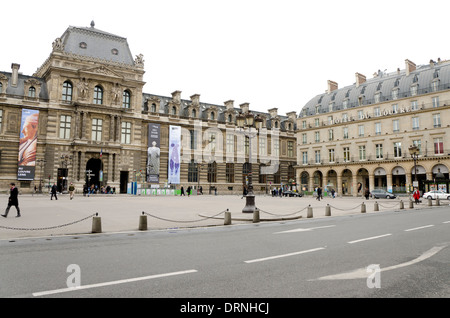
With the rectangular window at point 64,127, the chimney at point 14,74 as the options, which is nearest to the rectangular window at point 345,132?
the rectangular window at point 64,127

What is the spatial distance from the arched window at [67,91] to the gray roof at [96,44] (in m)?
4.92

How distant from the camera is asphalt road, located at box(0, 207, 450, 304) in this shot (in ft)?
15.6

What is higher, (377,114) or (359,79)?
(359,79)

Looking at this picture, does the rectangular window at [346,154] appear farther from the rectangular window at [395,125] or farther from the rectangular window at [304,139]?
the rectangular window at [304,139]

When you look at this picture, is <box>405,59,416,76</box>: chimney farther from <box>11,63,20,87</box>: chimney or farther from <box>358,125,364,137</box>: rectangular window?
<box>11,63,20,87</box>: chimney

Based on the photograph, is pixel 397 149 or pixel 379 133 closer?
pixel 397 149

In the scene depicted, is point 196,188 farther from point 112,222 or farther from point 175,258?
point 175,258

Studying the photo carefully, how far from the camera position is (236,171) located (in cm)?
6256

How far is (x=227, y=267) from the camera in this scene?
20.3 feet

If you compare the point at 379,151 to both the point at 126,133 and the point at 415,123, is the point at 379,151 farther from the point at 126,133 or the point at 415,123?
the point at 126,133

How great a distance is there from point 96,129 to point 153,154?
374 inches

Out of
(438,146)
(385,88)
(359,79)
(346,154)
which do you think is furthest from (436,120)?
(359,79)

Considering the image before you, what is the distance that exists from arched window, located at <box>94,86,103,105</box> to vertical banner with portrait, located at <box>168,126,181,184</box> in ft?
38.1
